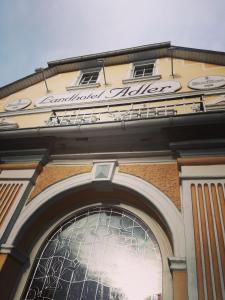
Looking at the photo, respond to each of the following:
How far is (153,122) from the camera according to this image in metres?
4.62

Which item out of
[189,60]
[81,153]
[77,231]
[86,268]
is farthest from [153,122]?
[189,60]

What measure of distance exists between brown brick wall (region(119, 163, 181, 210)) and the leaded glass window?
78 cm

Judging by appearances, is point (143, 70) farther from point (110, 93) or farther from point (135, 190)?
point (135, 190)

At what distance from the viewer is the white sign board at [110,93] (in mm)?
7293

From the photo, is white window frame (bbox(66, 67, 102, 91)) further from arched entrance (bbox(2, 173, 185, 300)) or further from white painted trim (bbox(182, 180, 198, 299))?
white painted trim (bbox(182, 180, 198, 299))

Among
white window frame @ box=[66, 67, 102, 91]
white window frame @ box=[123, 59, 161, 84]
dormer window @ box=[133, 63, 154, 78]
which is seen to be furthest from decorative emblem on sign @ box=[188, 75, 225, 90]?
white window frame @ box=[66, 67, 102, 91]

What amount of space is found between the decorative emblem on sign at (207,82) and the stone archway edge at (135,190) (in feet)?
12.8

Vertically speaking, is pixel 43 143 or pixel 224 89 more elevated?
pixel 224 89

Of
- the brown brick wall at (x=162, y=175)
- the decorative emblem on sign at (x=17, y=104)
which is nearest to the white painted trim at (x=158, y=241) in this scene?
the brown brick wall at (x=162, y=175)

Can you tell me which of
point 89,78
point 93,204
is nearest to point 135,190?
point 93,204

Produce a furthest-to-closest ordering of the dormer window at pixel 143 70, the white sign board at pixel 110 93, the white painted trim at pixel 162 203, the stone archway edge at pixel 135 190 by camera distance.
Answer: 1. the dormer window at pixel 143 70
2. the white sign board at pixel 110 93
3. the stone archway edge at pixel 135 190
4. the white painted trim at pixel 162 203

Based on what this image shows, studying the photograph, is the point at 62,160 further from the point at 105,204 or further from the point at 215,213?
the point at 215,213

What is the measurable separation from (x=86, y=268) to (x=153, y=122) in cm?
296

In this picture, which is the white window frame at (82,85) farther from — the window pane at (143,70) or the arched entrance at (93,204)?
the arched entrance at (93,204)
